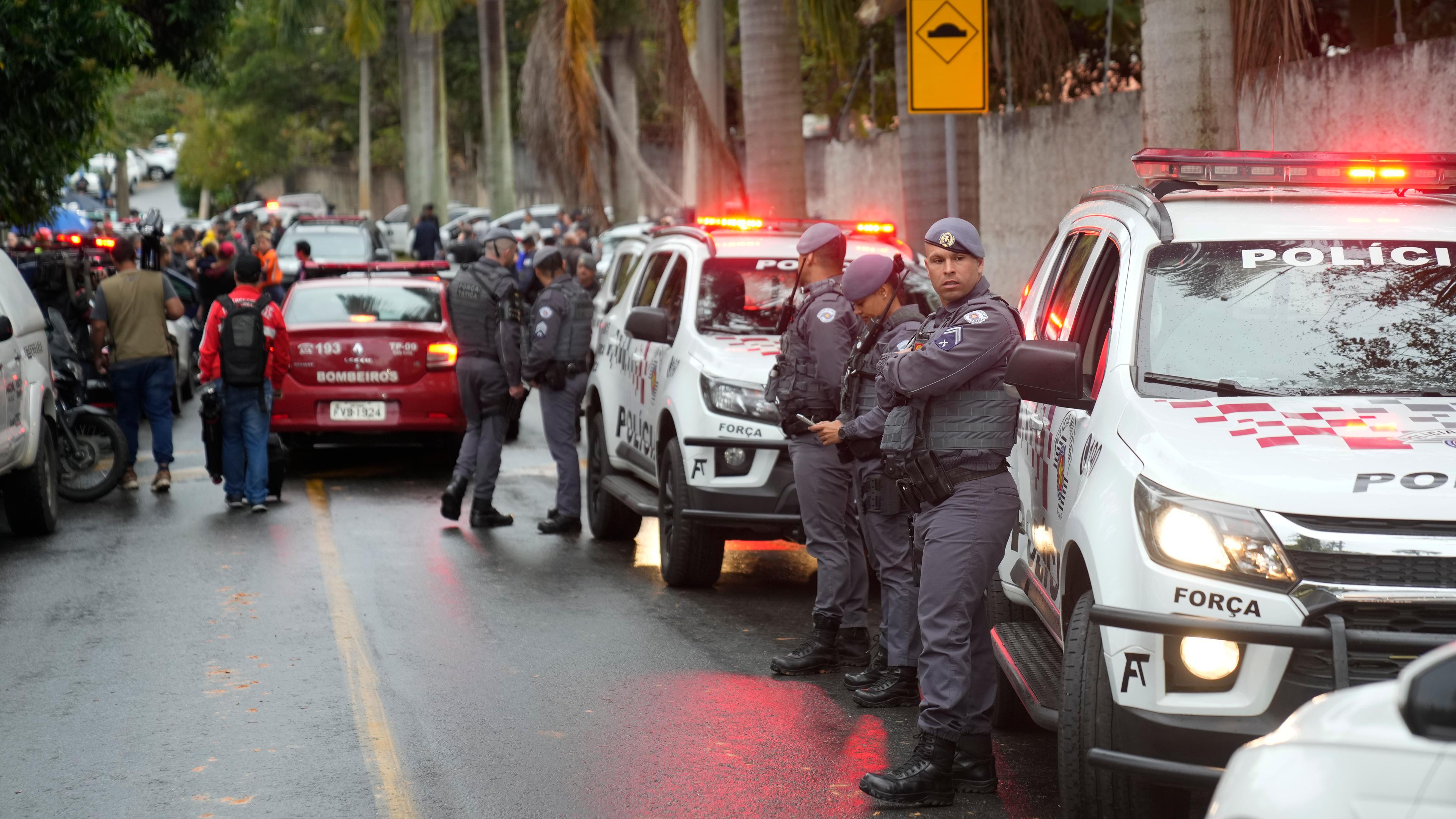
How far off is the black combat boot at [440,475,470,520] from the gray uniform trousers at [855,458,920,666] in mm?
4868

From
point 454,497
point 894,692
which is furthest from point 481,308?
point 894,692

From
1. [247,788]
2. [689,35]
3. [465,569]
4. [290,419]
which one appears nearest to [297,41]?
[689,35]

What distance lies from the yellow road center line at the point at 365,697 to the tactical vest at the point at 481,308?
160 centimetres

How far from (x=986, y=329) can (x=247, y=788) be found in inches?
117

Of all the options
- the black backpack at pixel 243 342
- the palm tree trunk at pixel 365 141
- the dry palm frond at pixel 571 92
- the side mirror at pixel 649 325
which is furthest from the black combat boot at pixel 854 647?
the palm tree trunk at pixel 365 141

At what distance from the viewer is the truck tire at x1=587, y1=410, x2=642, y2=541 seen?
11.0 m

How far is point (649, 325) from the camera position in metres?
9.39

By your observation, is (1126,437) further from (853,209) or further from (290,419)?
(853,209)

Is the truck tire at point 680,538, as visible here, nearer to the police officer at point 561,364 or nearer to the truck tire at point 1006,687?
the police officer at point 561,364

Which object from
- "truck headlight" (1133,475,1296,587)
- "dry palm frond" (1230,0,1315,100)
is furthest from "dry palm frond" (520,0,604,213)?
"truck headlight" (1133,475,1296,587)

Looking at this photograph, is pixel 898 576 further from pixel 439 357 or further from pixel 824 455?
pixel 439 357

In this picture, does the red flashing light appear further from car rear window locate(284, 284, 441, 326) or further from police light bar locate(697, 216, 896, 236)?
car rear window locate(284, 284, 441, 326)

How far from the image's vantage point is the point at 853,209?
25891 mm

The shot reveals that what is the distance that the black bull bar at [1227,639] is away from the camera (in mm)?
4168
